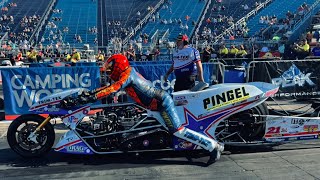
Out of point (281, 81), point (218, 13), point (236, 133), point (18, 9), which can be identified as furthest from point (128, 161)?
point (18, 9)

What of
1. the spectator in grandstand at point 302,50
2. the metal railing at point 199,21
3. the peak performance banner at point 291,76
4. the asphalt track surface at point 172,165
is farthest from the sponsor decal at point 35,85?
→ the metal railing at point 199,21

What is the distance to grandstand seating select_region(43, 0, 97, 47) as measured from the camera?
3750cm

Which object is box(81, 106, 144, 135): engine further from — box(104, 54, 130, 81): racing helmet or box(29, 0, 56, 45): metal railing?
box(29, 0, 56, 45): metal railing

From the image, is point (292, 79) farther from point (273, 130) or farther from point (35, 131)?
point (35, 131)

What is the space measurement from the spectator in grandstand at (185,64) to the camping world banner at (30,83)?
3.34m

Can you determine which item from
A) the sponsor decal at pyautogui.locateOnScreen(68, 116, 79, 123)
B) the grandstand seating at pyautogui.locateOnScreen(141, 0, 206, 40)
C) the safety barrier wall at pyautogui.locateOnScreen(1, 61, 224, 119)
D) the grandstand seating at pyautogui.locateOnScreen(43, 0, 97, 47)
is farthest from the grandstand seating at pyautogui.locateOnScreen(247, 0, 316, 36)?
the sponsor decal at pyautogui.locateOnScreen(68, 116, 79, 123)

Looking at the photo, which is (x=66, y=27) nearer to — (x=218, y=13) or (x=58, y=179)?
(x=218, y=13)

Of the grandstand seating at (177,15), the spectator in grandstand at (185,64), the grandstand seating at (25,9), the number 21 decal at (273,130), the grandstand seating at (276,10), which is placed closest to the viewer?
the number 21 decal at (273,130)

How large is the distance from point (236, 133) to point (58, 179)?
262 centimetres

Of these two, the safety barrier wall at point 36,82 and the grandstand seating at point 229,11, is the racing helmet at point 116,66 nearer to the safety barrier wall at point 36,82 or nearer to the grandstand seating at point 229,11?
the safety barrier wall at point 36,82

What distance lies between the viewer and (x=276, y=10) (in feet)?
120

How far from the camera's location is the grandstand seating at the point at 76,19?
37500mm

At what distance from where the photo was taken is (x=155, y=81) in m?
10.0

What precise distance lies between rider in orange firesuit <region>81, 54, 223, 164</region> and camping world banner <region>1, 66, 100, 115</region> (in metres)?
3.90
